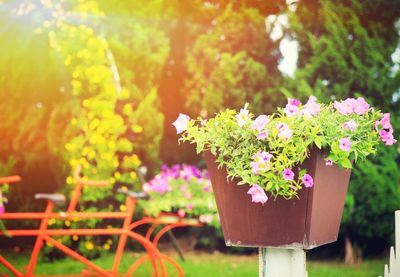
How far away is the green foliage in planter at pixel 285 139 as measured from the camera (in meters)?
1.93

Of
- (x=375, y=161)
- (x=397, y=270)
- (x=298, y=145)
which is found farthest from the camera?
(x=375, y=161)

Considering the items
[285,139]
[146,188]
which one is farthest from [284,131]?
[146,188]

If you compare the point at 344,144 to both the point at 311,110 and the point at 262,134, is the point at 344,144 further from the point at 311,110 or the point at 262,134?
the point at 262,134

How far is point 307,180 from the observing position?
74.9 inches

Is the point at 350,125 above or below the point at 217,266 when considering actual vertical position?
above

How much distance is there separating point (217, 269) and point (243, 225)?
4232 mm

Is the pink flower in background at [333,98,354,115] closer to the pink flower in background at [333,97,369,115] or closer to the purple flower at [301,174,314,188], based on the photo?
the pink flower in background at [333,97,369,115]

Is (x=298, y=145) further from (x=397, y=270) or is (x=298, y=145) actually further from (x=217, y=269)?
(x=217, y=269)

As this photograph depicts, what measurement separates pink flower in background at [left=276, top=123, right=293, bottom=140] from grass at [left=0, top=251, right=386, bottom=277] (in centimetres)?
407

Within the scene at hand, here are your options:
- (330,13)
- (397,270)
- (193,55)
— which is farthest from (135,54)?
(397,270)

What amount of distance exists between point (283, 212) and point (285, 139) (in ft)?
0.79

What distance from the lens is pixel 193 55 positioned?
6.93m

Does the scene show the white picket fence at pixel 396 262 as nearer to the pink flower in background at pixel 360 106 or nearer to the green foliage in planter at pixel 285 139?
the green foliage in planter at pixel 285 139

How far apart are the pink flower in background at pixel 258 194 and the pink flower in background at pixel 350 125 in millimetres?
373
